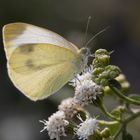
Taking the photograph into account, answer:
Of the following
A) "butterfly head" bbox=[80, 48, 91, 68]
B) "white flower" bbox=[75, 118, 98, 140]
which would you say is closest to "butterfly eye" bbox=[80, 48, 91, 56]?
"butterfly head" bbox=[80, 48, 91, 68]

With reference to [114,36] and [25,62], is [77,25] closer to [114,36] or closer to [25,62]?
[114,36]

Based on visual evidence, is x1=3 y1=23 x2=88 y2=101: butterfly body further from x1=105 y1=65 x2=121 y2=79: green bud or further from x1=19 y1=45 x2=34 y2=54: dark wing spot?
x1=105 y1=65 x2=121 y2=79: green bud

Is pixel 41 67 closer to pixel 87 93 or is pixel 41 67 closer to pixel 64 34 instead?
pixel 87 93

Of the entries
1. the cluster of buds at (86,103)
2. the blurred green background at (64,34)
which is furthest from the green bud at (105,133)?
the blurred green background at (64,34)

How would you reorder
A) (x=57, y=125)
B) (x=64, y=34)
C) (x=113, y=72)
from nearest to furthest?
1. (x=113, y=72)
2. (x=57, y=125)
3. (x=64, y=34)

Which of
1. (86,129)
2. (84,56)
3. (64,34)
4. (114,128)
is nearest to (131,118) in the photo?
(114,128)

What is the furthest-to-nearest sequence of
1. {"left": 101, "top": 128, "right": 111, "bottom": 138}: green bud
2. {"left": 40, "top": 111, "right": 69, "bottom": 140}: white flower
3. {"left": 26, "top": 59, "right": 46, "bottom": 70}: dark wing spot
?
1. {"left": 26, "top": 59, "right": 46, "bottom": 70}: dark wing spot
2. {"left": 40, "top": 111, "right": 69, "bottom": 140}: white flower
3. {"left": 101, "top": 128, "right": 111, "bottom": 138}: green bud

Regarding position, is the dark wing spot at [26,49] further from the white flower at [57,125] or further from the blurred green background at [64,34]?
the blurred green background at [64,34]

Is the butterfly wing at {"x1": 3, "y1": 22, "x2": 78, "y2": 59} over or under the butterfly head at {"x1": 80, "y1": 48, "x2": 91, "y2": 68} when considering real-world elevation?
over
